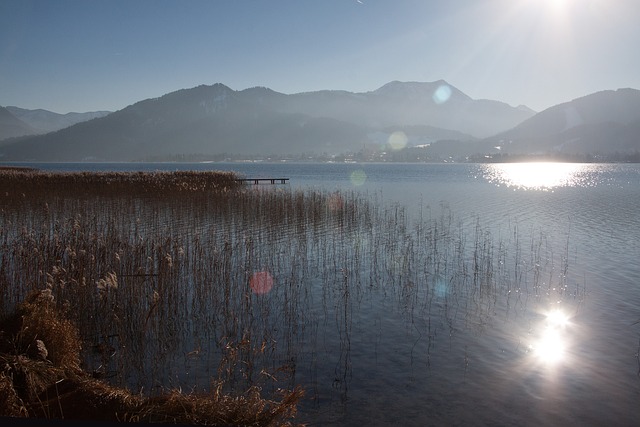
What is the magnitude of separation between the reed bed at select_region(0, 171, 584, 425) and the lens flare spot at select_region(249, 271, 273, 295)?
7 centimetres

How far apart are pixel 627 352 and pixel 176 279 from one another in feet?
38.4

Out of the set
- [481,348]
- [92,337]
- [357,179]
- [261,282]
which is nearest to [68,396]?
[92,337]

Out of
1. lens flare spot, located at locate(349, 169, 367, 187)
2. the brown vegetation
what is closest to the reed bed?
the brown vegetation

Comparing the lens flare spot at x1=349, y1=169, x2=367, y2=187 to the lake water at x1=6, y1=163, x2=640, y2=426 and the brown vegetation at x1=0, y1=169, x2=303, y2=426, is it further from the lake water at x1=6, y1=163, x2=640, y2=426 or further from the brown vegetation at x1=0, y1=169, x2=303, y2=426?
the lake water at x1=6, y1=163, x2=640, y2=426

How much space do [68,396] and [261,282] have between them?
10.0m

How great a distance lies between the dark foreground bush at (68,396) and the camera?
4.66m

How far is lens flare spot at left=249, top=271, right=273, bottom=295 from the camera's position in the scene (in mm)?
14682

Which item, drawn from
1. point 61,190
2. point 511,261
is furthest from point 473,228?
point 61,190

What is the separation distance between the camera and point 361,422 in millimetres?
7762

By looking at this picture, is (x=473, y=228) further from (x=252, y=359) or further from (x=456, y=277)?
(x=252, y=359)

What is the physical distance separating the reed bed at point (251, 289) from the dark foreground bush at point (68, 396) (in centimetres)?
7

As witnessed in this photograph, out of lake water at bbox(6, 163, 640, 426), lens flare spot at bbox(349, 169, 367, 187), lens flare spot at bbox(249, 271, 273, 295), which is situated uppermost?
lens flare spot at bbox(249, 271, 273, 295)

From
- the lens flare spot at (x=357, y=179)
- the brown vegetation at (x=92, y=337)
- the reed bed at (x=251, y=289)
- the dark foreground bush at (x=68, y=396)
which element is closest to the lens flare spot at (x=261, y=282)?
the reed bed at (x=251, y=289)

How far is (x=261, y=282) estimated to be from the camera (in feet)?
51.2
